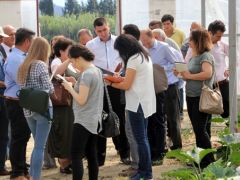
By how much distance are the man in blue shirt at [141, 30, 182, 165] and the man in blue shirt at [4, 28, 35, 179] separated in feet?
5.06

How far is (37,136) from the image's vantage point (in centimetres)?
597

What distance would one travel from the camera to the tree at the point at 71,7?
12.6 metres

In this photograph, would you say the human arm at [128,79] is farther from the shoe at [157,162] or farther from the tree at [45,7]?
the tree at [45,7]

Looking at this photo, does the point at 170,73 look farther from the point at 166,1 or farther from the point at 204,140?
the point at 166,1

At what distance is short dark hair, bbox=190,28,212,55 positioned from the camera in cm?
643

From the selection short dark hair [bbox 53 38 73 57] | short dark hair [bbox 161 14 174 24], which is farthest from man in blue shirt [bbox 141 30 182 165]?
short dark hair [bbox 161 14 174 24]

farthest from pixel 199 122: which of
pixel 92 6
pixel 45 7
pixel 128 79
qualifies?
pixel 92 6

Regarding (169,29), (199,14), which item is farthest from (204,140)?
(199,14)

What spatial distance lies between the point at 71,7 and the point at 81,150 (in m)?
7.47

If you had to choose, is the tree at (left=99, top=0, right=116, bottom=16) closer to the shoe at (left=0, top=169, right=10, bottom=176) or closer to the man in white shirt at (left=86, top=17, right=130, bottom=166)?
the man in white shirt at (left=86, top=17, right=130, bottom=166)

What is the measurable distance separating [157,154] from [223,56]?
1.78 metres

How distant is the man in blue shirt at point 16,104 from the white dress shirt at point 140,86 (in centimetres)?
121

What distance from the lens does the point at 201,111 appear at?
6387 millimetres

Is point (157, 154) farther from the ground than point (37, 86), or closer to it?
closer to it
